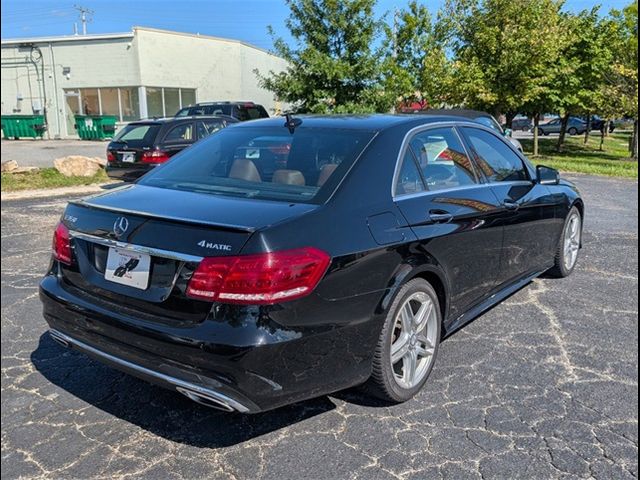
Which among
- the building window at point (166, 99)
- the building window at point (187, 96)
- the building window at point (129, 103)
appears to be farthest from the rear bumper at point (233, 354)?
the building window at point (187, 96)

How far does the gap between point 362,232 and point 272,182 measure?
727 millimetres

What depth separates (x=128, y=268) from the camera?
9.07ft

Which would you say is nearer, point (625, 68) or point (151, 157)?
point (151, 157)

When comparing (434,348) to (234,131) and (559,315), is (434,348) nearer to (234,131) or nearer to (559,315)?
(559,315)

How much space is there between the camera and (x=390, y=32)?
16672 mm

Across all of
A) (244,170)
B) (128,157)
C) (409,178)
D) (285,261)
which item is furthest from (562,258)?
(128,157)

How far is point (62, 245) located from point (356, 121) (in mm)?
1936

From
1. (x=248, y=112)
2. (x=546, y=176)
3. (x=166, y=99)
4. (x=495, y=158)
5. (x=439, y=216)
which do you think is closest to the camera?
(x=439, y=216)

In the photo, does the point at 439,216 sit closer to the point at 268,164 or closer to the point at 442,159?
the point at 442,159

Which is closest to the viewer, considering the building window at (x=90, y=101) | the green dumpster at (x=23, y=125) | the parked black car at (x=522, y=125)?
the green dumpster at (x=23, y=125)

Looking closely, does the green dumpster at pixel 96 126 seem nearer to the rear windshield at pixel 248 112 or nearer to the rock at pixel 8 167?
the rear windshield at pixel 248 112

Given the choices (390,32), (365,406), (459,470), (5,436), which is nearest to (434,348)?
(365,406)

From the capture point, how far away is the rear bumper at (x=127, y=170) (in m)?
11.0

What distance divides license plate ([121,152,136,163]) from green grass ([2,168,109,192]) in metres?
2.25
